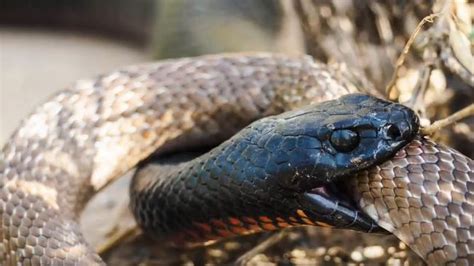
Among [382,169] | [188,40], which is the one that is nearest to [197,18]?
[188,40]

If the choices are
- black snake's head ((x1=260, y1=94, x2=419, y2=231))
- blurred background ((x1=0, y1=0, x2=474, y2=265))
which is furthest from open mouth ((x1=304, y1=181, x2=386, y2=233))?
blurred background ((x1=0, y1=0, x2=474, y2=265))

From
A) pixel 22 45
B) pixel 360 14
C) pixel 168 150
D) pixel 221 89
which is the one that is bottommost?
pixel 22 45

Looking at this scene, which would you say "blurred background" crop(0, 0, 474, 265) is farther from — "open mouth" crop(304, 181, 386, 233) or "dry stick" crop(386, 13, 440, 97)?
"open mouth" crop(304, 181, 386, 233)

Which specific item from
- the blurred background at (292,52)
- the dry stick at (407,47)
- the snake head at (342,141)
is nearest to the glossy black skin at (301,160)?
the snake head at (342,141)

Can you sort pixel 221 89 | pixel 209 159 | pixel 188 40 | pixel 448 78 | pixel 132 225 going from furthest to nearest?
pixel 188 40 → pixel 132 225 → pixel 221 89 → pixel 448 78 → pixel 209 159

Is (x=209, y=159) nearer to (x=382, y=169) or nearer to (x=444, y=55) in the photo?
(x=382, y=169)

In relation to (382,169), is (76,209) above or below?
below
